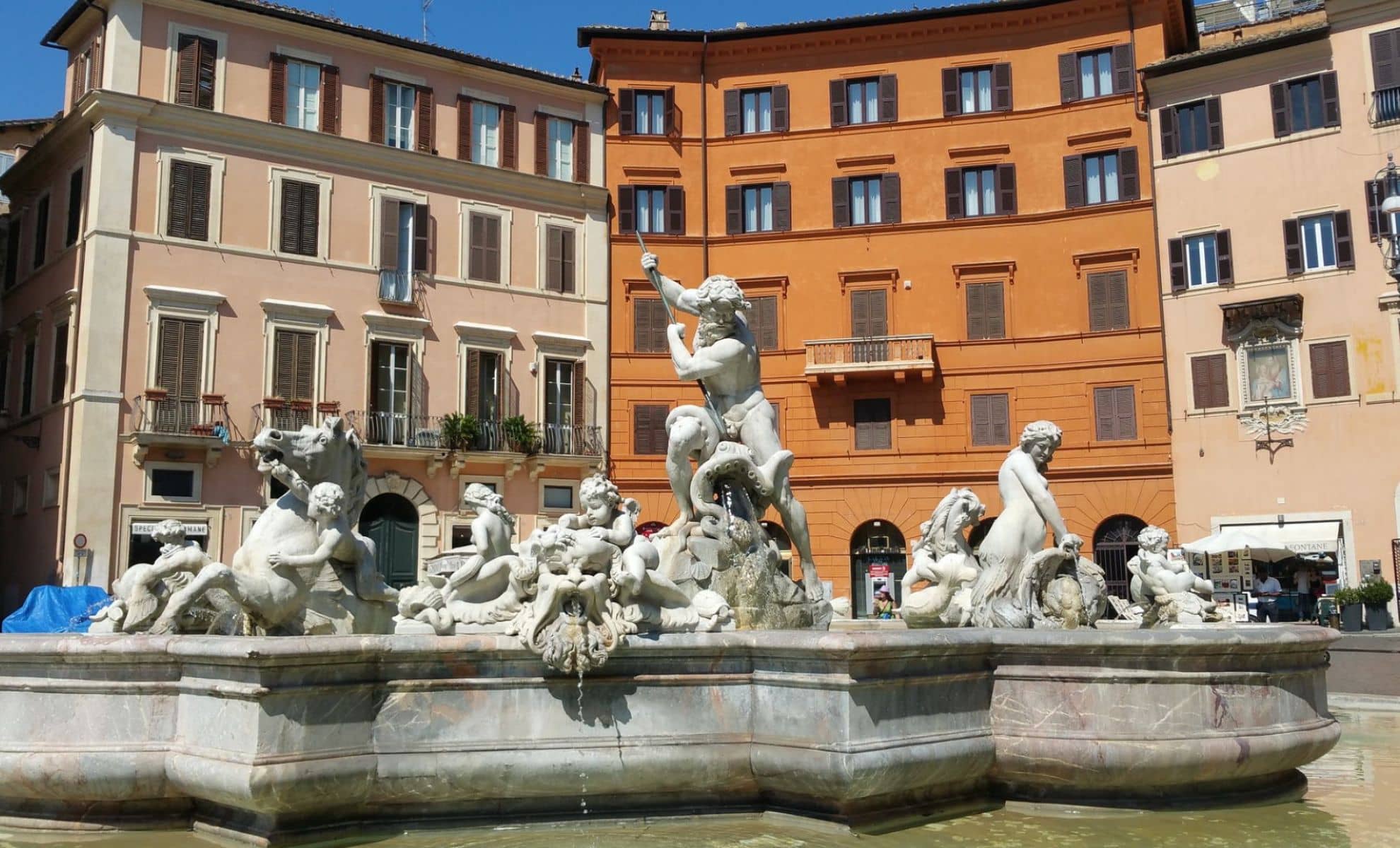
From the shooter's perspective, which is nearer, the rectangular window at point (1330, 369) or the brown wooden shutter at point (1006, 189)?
the rectangular window at point (1330, 369)

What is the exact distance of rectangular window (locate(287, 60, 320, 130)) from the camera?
31922mm

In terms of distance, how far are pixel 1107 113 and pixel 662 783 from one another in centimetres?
3201

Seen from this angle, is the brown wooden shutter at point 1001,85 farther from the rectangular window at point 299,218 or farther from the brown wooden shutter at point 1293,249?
the rectangular window at point 299,218

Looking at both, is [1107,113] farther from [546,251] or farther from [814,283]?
[546,251]

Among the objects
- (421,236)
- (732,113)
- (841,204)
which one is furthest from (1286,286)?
(421,236)

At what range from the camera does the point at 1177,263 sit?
33281mm

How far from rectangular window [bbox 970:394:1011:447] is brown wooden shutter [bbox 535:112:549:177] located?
13.3 metres

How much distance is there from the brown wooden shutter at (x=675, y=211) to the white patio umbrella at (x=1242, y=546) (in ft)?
52.5

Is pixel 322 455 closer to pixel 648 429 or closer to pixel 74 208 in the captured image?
pixel 74 208

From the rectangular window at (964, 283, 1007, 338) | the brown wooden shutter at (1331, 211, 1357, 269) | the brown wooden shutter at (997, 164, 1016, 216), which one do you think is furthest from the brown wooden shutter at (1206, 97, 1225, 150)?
the rectangular window at (964, 283, 1007, 338)

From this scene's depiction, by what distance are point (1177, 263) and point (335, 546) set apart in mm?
30349

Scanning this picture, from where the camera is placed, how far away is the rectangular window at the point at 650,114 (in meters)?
37.1

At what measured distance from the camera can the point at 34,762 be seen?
606 cm

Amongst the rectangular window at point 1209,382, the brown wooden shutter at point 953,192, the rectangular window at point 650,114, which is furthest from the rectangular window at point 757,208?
the rectangular window at point 1209,382
